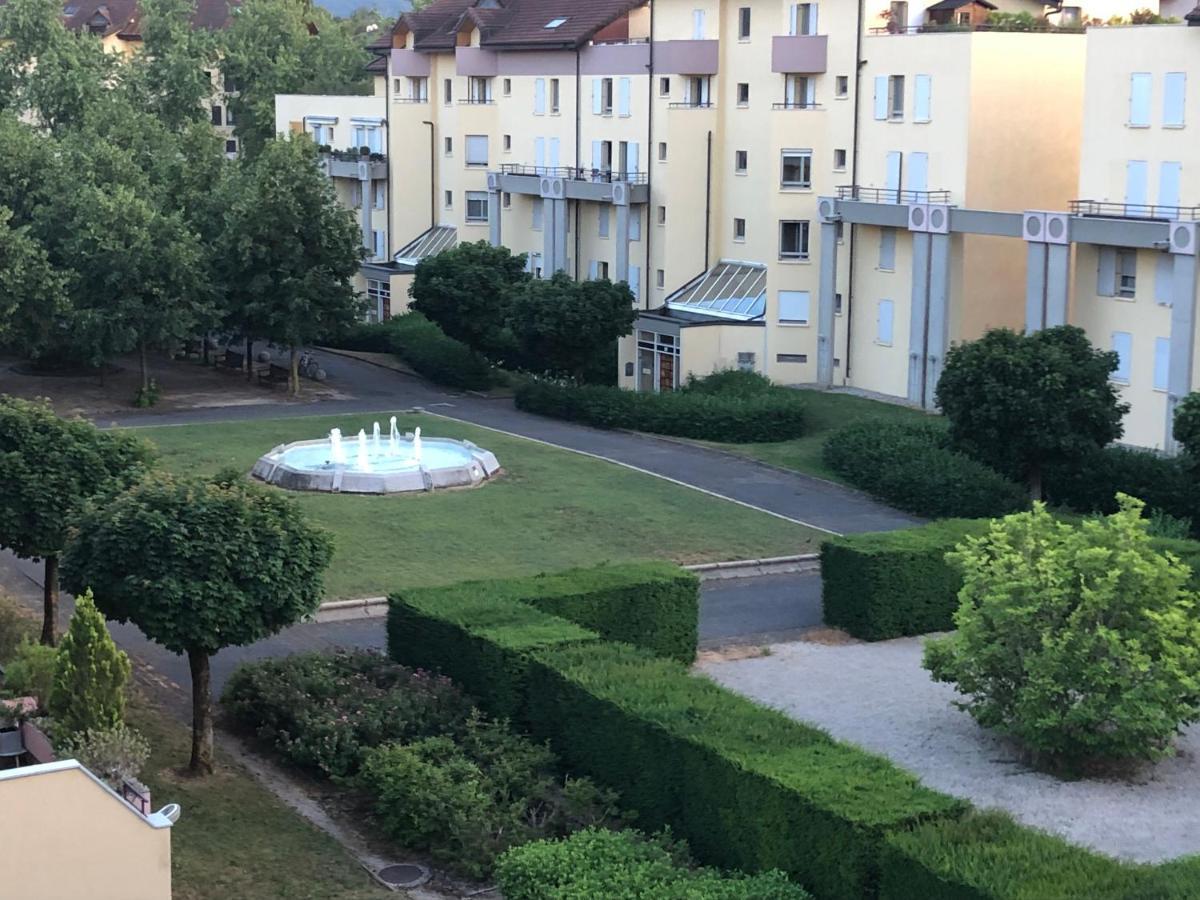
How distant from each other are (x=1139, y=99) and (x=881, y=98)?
10.1 metres

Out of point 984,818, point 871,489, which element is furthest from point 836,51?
point 984,818

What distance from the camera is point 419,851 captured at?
21.0 meters

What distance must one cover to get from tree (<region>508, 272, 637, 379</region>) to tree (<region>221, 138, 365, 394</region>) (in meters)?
5.52

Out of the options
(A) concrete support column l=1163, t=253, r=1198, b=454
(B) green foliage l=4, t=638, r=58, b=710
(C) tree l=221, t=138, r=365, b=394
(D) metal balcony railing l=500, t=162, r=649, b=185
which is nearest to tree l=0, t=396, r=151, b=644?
(B) green foliage l=4, t=638, r=58, b=710

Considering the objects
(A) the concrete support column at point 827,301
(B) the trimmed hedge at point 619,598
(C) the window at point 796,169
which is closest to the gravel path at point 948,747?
(B) the trimmed hedge at point 619,598

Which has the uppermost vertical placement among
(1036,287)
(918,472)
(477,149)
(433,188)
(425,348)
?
(477,149)

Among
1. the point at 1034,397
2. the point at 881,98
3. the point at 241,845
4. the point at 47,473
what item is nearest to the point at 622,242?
the point at 881,98

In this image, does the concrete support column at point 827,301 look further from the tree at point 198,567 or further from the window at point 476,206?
the tree at point 198,567

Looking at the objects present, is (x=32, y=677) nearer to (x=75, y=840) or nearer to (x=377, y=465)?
(x=75, y=840)

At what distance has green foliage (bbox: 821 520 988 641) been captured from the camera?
30109mm

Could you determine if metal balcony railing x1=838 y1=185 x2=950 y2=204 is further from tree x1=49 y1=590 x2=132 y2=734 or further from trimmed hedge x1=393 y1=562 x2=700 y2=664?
tree x1=49 y1=590 x2=132 y2=734

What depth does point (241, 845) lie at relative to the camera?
2070 cm

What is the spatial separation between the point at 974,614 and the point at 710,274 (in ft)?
122

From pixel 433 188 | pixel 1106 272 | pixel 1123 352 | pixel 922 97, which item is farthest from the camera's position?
pixel 433 188
